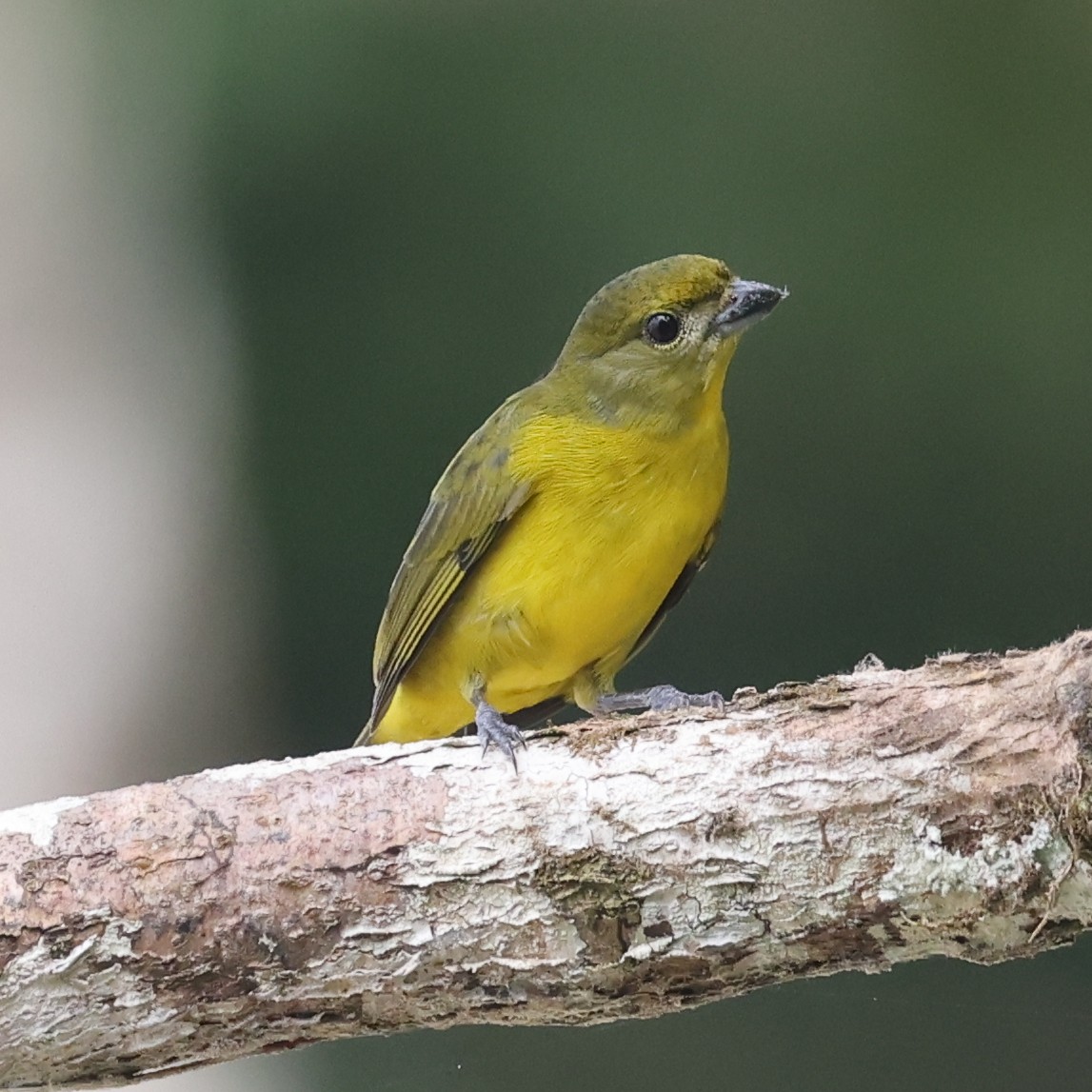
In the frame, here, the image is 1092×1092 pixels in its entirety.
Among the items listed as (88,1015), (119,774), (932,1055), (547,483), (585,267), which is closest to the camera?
(88,1015)

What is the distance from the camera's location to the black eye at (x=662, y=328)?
2.72 meters

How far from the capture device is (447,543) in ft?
9.07

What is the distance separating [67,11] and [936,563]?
319 centimetres

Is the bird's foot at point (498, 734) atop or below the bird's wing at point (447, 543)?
below

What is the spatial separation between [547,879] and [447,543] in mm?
959

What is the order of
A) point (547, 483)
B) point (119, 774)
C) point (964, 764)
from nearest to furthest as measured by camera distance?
point (964, 764) < point (547, 483) < point (119, 774)

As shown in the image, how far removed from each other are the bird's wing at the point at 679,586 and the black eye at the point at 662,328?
1.28 ft

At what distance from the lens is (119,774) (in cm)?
421

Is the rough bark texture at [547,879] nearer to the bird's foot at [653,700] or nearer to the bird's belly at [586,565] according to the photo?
the bird's foot at [653,700]

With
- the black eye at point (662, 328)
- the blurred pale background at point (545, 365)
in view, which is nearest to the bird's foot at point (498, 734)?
the black eye at point (662, 328)

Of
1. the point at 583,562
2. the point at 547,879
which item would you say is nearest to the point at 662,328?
the point at 583,562

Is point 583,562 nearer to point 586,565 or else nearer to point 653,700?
point 586,565

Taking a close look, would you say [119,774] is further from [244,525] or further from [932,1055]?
[932,1055]

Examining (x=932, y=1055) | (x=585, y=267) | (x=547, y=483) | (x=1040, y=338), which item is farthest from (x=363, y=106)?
(x=932, y=1055)
